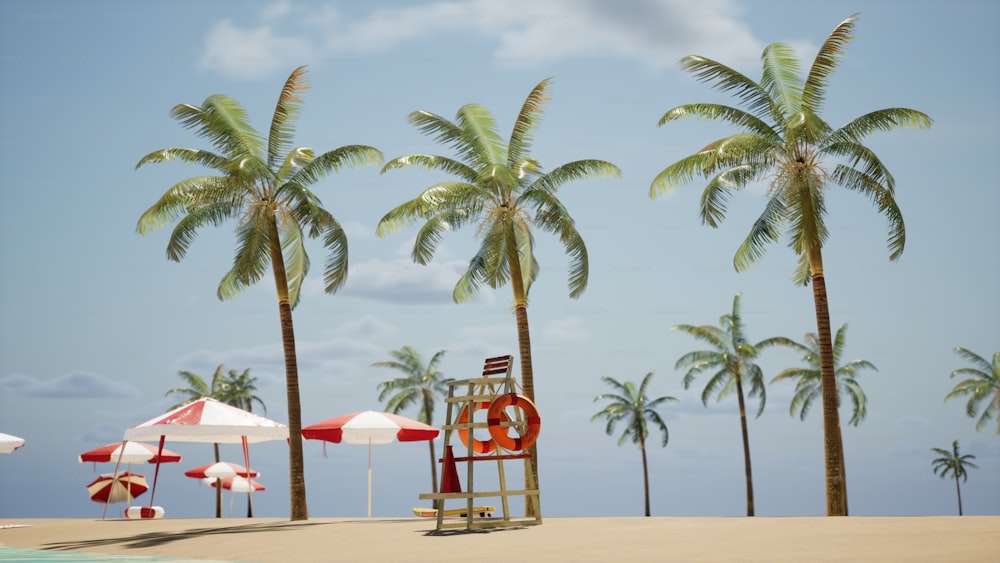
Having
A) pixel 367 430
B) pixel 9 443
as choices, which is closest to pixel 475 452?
pixel 367 430

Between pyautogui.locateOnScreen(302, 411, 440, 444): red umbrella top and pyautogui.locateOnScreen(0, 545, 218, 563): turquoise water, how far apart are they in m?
8.94

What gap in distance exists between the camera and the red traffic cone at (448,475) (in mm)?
15953

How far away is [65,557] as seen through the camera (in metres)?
13.4

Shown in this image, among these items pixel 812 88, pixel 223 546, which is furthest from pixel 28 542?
pixel 812 88

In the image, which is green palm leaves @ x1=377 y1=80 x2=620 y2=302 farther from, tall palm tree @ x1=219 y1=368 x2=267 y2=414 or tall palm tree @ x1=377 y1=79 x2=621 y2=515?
tall palm tree @ x1=219 y1=368 x2=267 y2=414

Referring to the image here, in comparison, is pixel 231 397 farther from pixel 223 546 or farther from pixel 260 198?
pixel 223 546

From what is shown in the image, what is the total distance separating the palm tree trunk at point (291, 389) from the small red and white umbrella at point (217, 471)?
537 inches

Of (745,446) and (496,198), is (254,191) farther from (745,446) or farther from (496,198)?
(745,446)

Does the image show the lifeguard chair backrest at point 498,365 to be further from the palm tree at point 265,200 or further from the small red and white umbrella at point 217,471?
the small red and white umbrella at point 217,471

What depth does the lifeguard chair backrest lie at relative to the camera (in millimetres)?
14904

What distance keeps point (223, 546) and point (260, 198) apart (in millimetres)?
12151

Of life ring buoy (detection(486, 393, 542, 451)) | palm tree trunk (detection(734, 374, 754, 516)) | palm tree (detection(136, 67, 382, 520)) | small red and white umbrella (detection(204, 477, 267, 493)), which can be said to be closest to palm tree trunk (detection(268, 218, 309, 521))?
palm tree (detection(136, 67, 382, 520))

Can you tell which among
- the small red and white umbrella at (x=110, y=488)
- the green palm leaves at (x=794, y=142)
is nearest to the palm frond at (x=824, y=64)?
the green palm leaves at (x=794, y=142)

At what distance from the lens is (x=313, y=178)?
25.3 meters
